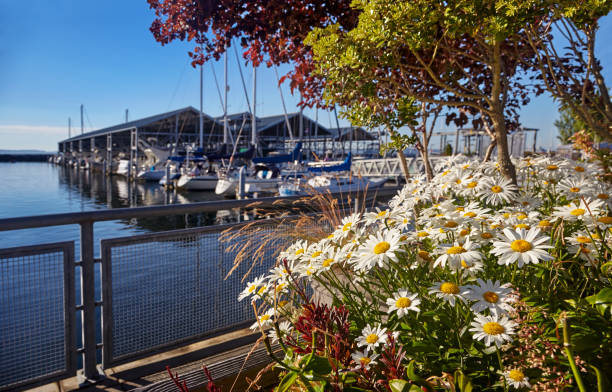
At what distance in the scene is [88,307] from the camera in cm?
227

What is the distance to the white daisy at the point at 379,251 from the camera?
1.03 metres

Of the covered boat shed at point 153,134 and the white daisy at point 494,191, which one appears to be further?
the covered boat shed at point 153,134

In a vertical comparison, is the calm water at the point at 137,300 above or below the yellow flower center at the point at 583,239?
below

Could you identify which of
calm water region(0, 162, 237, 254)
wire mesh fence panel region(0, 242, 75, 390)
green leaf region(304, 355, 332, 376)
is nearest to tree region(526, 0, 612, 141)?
green leaf region(304, 355, 332, 376)

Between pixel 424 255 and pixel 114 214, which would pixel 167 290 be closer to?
pixel 114 214

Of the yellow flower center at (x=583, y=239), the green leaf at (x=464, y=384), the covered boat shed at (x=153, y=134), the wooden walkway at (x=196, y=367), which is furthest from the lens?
the covered boat shed at (x=153, y=134)

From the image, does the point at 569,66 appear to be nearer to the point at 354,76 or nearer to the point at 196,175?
the point at 354,76

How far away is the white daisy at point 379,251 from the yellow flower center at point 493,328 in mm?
264

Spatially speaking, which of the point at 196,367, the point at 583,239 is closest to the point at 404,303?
the point at 583,239

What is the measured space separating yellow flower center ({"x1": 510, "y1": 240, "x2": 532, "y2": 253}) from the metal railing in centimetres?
198

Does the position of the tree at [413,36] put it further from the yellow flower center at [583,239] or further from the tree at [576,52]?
the yellow flower center at [583,239]

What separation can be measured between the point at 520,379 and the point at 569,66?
14.1 feet

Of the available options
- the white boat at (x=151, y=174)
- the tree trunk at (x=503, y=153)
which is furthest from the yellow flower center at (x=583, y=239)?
the white boat at (x=151, y=174)

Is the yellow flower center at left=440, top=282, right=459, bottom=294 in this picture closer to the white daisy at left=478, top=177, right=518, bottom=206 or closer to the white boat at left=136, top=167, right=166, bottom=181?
the white daisy at left=478, top=177, right=518, bottom=206
